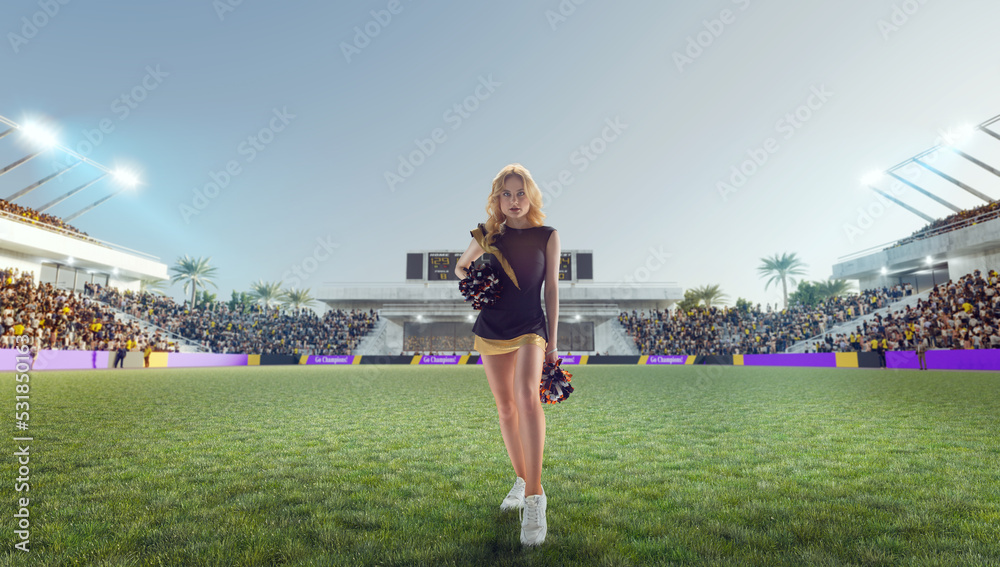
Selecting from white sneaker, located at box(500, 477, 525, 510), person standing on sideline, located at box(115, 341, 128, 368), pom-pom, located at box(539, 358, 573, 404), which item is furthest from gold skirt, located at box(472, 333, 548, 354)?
person standing on sideline, located at box(115, 341, 128, 368)

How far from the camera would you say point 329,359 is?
37.1m

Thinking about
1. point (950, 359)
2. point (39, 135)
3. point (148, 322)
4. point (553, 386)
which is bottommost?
point (950, 359)

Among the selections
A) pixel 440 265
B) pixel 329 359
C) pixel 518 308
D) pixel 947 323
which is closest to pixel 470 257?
pixel 518 308

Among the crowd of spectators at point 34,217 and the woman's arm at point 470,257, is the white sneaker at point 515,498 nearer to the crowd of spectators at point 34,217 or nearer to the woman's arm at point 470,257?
the woman's arm at point 470,257

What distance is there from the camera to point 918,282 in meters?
38.7

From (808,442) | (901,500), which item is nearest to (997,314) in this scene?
(808,442)

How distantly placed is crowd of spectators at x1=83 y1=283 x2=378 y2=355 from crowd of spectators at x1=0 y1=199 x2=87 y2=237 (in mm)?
4640

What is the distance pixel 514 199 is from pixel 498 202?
0.41 feet

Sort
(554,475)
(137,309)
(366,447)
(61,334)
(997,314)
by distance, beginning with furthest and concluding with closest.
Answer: (137,309), (61,334), (997,314), (366,447), (554,475)

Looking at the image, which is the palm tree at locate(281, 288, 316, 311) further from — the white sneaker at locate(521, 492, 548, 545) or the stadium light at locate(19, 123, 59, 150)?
→ the white sneaker at locate(521, 492, 548, 545)

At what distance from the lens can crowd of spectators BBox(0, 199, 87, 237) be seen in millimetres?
32188

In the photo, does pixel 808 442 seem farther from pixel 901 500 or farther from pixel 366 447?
pixel 366 447

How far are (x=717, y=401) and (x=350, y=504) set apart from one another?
8.13 meters

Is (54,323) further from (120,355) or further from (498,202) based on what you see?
(498,202)
